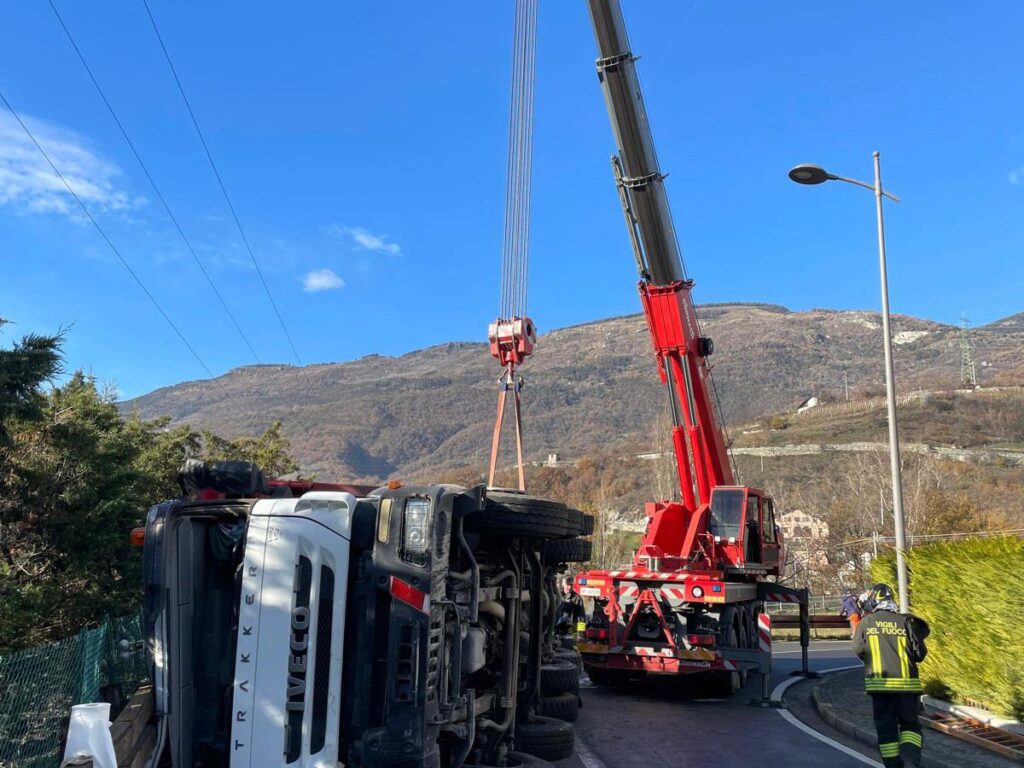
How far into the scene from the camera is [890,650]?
7590 mm

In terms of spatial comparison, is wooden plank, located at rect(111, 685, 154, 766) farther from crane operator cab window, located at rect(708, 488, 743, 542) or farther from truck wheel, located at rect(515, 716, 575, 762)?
crane operator cab window, located at rect(708, 488, 743, 542)

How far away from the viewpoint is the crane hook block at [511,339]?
12.3m

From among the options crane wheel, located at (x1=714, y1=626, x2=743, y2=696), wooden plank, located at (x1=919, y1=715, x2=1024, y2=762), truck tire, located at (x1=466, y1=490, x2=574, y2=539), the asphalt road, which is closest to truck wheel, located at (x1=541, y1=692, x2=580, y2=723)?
the asphalt road

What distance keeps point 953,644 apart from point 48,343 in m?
11.1

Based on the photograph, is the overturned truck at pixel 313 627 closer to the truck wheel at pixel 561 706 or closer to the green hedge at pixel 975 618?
the truck wheel at pixel 561 706

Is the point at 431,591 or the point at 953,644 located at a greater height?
the point at 431,591

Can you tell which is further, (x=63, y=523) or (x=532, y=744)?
(x=63, y=523)

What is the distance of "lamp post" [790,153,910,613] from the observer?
12.4 m

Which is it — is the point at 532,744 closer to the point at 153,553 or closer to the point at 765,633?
the point at 153,553

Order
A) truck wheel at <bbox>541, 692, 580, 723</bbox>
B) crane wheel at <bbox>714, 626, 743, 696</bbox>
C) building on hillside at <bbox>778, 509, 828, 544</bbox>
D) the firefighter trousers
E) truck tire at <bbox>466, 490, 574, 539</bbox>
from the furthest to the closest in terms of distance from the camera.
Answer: building on hillside at <bbox>778, 509, 828, 544</bbox>
crane wheel at <bbox>714, 626, 743, 696</bbox>
truck wheel at <bbox>541, 692, 580, 723</bbox>
the firefighter trousers
truck tire at <bbox>466, 490, 574, 539</bbox>

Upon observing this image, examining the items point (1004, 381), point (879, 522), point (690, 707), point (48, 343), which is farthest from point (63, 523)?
point (1004, 381)

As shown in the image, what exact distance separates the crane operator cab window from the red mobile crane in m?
0.02

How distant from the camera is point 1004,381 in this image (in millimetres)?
120812

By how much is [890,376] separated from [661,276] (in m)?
3.75
